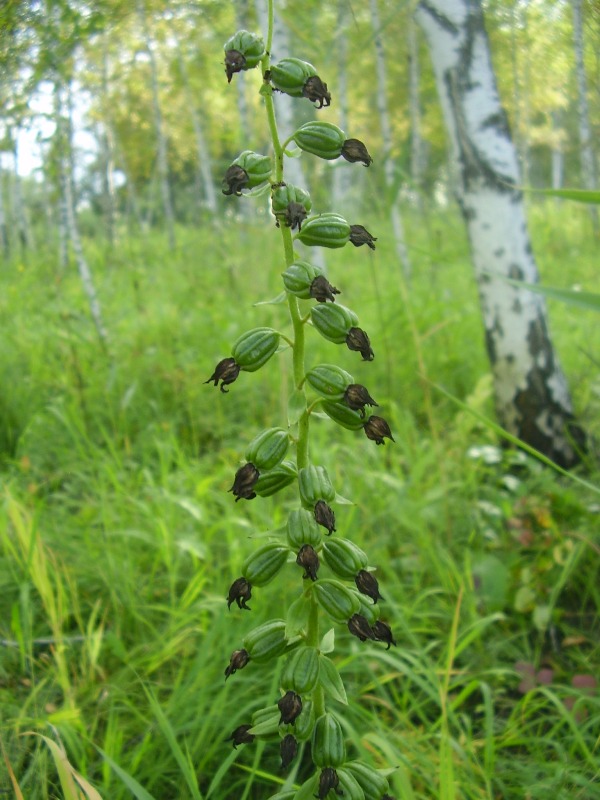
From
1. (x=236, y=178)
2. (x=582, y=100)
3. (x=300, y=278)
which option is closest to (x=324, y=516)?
(x=300, y=278)

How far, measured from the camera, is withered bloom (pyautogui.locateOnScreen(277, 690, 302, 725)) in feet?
3.52

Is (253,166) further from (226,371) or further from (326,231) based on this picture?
(226,371)

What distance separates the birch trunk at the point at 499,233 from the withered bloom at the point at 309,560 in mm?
2509

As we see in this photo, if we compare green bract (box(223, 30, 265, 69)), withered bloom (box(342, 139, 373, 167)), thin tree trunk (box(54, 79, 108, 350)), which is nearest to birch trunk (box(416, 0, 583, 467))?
thin tree trunk (box(54, 79, 108, 350))

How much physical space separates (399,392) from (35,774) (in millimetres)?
2787

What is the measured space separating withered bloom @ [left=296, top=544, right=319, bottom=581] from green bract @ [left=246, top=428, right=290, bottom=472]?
5.6 inches

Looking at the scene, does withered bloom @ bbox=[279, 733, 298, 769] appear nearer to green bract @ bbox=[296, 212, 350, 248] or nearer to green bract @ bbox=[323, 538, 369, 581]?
green bract @ bbox=[323, 538, 369, 581]

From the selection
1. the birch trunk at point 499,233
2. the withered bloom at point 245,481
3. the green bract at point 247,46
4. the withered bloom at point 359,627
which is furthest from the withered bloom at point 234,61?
the birch trunk at point 499,233

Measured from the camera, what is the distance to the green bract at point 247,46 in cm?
107

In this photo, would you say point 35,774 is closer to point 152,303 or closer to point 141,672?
point 141,672

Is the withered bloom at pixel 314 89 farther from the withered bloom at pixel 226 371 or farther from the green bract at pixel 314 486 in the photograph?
the green bract at pixel 314 486

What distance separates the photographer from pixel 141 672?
6.61 feet

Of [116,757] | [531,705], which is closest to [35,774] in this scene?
[116,757]

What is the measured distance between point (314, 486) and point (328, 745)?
432 millimetres
